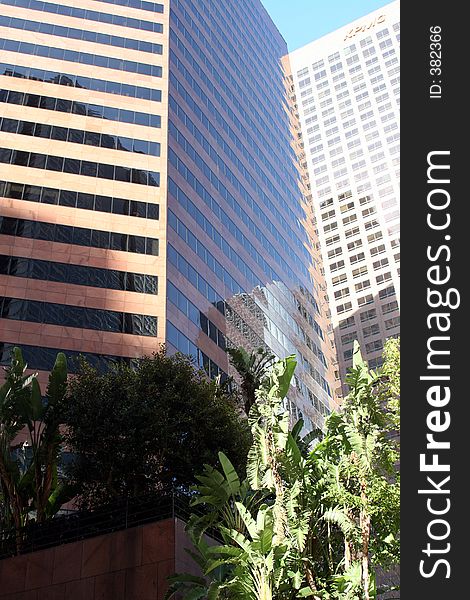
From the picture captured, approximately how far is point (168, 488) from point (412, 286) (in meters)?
18.4

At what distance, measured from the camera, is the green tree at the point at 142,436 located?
25.9 m

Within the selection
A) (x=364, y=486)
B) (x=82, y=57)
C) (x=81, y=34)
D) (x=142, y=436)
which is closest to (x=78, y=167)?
(x=82, y=57)

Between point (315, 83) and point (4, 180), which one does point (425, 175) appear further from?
point (315, 83)

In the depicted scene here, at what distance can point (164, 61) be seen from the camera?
208 feet

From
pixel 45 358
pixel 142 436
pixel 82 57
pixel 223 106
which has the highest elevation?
pixel 223 106

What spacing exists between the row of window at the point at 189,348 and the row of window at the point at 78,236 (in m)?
6.05

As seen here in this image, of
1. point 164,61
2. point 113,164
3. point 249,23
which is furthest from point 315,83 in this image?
point 113,164

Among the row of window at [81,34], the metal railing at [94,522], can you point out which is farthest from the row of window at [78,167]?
the metal railing at [94,522]

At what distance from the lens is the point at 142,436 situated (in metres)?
25.9

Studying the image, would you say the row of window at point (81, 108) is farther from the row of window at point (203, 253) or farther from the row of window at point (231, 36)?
the row of window at point (231, 36)

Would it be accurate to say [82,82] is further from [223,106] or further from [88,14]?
[223,106]

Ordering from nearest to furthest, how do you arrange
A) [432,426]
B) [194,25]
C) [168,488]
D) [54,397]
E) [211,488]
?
[432,426], [211,488], [168,488], [54,397], [194,25]

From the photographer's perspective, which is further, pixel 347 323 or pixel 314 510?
pixel 347 323

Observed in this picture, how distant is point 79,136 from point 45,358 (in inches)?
746
